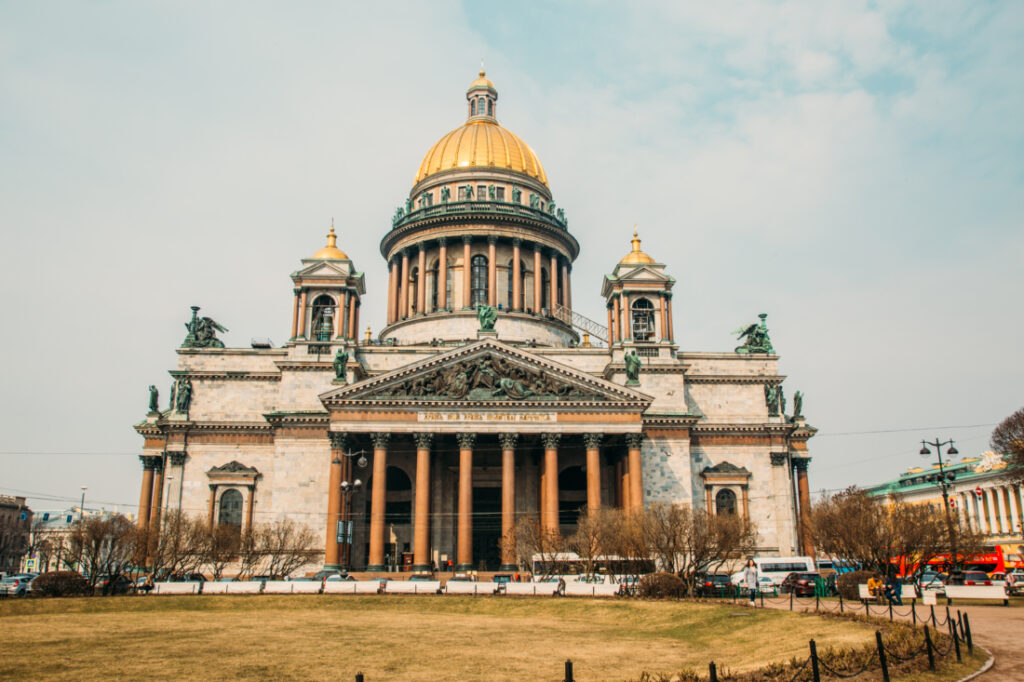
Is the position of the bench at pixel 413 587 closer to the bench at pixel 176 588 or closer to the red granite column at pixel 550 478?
the bench at pixel 176 588

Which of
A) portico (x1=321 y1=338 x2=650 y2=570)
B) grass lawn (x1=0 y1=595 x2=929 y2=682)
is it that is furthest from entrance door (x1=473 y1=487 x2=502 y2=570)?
grass lawn (x1=0 y1=595 x2=929 y2=682)

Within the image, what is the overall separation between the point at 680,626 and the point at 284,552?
28.0 m

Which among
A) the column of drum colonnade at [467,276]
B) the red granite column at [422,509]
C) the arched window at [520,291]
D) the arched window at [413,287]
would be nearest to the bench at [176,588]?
the red granite column at [422,509]

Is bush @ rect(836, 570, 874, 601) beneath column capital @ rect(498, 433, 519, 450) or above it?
beneath

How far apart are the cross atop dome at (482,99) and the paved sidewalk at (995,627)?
2321 inches

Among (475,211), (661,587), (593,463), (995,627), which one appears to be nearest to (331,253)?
(475,211)

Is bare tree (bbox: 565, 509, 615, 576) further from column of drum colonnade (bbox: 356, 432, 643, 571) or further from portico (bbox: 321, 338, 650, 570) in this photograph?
portico (bbox: 321, 338, 650, 570)

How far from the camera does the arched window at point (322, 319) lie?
60188 mm

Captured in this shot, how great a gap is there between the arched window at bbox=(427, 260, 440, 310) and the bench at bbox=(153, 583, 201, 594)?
35.1m

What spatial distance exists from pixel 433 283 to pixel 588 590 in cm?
3897

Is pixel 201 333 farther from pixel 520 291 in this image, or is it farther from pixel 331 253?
pixel 520 291

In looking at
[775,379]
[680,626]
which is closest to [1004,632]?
[680,626]

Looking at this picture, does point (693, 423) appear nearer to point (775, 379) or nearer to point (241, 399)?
point (775, 379)

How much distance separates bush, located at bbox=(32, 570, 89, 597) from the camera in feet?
128
